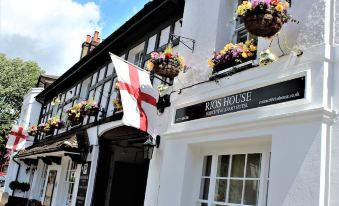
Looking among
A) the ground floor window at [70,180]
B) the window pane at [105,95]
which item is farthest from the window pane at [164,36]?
the ground floor window at [70,180]

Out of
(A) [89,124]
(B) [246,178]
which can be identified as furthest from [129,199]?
(B) [246,178]

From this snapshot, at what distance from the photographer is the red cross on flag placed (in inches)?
286

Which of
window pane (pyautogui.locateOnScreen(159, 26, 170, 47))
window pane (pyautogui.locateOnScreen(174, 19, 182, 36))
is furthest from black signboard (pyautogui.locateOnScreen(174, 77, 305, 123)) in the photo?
window pane (pyautogui.locateOnScreen(159, 26, 170, 47))

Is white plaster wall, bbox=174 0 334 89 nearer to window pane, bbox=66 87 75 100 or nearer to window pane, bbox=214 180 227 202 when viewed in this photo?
window pane, bbox=214 180 227 202

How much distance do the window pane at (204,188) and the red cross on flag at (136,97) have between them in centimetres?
148

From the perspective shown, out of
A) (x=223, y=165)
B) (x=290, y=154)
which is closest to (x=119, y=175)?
(x=223, y=165)

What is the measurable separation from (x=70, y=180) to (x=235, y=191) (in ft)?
30.2

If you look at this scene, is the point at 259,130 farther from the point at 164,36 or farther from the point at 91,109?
the point at 91,109

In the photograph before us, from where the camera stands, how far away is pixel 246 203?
19.0 feet

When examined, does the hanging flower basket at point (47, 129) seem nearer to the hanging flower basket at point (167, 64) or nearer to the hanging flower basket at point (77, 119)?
the hanging flower basket at point (77, 119)

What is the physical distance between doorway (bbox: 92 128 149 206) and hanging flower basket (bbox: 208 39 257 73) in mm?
4739

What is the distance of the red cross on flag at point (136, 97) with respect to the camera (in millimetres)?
7266

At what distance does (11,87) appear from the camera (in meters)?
33.5

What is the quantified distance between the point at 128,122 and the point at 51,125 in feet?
33.8
